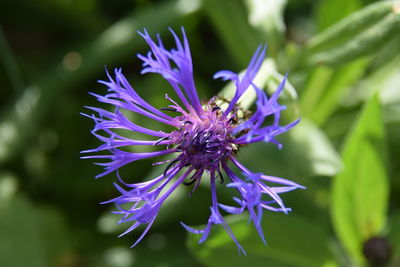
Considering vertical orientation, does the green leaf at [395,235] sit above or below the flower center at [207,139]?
below

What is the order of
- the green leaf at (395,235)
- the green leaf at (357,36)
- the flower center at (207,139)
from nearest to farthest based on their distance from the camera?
the flower center at (207,139)
the green leaf at (357,36)
the green leaf at (395,235)

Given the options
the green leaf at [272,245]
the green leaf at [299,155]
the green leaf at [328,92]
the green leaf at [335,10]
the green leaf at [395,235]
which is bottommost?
the green leaf at [395,235]

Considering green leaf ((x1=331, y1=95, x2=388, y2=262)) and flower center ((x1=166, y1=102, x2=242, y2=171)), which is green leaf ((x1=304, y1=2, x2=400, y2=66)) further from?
flower center ((x1=166, y1=102, x2=242, y2=171))

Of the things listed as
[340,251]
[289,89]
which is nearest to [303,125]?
[289,89]

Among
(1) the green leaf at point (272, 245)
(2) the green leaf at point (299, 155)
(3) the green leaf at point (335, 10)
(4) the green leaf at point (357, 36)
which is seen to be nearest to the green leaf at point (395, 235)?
(1) the green leaf at point (272, 245)

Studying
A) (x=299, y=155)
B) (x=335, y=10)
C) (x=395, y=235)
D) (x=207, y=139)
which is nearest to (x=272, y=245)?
(x=299, y=155)

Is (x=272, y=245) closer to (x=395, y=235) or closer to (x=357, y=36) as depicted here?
(x=395, y=235)

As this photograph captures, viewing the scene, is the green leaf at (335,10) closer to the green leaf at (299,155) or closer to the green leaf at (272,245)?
the green leaf at (299,155)

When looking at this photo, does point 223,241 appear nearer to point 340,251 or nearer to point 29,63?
point 340,251
